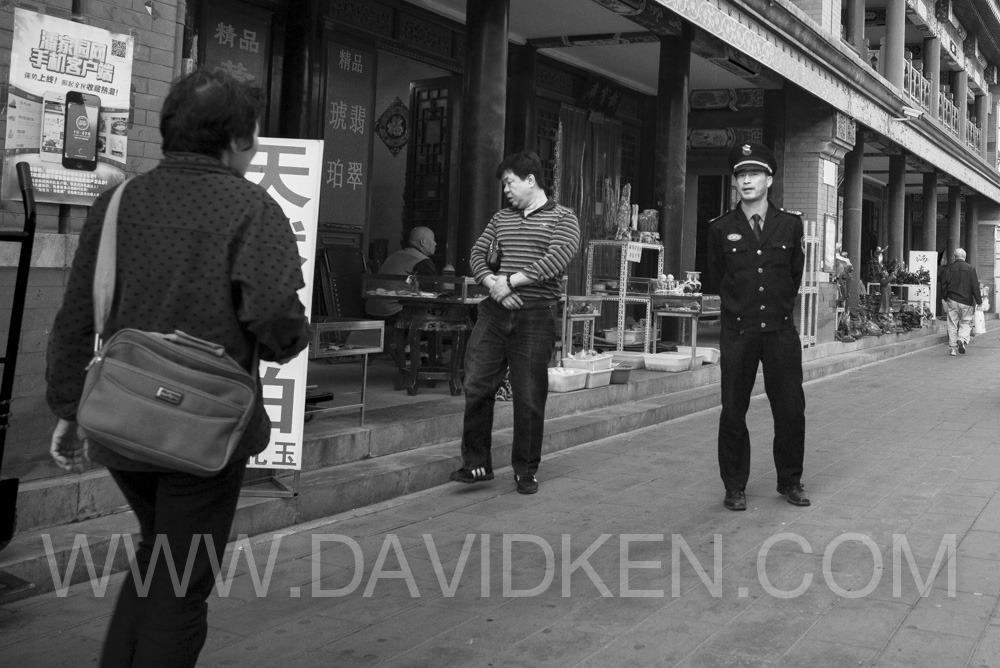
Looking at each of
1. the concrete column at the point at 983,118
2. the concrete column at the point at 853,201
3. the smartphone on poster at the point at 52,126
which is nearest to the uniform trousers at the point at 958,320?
the concrete column at the point at 853,201

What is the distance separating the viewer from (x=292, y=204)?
5.04 metres

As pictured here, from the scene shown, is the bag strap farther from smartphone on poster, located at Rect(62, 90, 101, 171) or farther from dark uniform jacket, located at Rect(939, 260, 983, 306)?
dark uniform jacket, located at Rect(939, 260, 983, 306)

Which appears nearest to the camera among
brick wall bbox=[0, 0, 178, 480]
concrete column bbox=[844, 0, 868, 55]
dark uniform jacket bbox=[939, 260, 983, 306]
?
brick wall bbox=[0, 0, 178, 480]

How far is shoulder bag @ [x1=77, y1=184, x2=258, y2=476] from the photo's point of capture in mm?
2322

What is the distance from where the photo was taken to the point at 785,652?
3490mm

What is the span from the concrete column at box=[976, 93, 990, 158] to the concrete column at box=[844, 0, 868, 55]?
629 inches

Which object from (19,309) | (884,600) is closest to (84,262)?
(19,309)

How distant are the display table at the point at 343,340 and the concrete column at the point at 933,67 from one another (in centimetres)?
2075

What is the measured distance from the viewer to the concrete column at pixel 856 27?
16969mm

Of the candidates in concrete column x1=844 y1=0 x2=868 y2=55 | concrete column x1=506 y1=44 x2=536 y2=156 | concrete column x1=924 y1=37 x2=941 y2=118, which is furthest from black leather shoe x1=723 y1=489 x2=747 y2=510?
concrete column x1=924 y1=37 x2=941 y2=118

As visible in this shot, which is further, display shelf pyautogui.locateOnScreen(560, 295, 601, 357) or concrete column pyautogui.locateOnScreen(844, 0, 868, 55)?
concrete column pyautogui.locateOnScreen(844, 0, 868, 55)

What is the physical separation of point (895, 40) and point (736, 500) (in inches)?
647

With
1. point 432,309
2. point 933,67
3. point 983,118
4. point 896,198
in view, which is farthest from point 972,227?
point 432,309

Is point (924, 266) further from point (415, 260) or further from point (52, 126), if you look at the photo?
point (52, 126)
